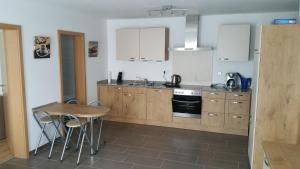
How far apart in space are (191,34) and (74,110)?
9.15 feet

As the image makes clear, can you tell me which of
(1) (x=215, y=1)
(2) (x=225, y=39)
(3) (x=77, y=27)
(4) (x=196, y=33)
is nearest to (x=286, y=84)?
(1) (x=215, y=1)

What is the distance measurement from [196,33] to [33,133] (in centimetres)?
352

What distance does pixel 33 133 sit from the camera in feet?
12.7

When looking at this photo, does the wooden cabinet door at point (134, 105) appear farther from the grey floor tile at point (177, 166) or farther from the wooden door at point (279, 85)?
the wooden door at point (279, 85)

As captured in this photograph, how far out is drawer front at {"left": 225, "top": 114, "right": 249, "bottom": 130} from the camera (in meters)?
4.65

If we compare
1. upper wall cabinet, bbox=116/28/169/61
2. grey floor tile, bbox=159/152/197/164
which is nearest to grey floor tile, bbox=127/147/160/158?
grey floor tile, bbox=159/152/197/164

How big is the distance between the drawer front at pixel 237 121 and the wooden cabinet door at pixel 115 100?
2274 mm

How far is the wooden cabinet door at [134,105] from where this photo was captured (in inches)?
209

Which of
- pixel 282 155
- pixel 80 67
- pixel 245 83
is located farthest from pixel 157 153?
pixel 80 67

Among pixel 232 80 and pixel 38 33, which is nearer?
pixel 38 33

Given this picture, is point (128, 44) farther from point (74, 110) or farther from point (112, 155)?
point (112, 155)

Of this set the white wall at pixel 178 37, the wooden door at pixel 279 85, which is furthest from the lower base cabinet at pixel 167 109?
the wooden door at pixel 279 85

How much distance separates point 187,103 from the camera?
493 cm

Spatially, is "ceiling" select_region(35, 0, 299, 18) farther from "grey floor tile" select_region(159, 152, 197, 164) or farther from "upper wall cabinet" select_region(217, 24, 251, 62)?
"grey floor tile" select_region(159, 152, 197, 164)
